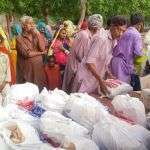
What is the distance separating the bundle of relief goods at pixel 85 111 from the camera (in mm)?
4777

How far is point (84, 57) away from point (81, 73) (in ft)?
0.62

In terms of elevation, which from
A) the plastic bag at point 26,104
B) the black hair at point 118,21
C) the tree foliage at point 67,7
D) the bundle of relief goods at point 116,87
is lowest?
the tree foliage at point 67,7

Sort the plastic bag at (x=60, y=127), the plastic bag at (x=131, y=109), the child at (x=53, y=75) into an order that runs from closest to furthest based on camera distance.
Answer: the plastic bag at (x=60, y=127)
the plastic bag at (x=131, y=109)
the child at (x=53, y=75)

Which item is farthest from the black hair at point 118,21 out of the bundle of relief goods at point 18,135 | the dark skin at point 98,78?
the bundle of relief goods at point 18,135

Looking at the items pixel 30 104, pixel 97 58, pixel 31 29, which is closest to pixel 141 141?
pixel 30 104

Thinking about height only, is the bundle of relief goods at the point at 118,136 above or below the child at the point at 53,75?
above

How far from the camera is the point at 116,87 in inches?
248

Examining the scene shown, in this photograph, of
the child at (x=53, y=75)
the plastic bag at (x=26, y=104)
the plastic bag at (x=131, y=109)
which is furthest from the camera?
the child at (x=53, y=75)

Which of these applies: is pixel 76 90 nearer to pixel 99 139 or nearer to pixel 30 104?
pixel 30 104

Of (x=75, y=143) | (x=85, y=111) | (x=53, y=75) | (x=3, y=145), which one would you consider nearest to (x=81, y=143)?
(x=75, y=143)

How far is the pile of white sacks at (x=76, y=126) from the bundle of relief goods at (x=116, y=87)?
110cm

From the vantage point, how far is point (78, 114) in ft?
15.9

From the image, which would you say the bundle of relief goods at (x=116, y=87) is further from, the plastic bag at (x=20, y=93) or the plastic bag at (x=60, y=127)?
the plastic bag at (x=60, y=127)

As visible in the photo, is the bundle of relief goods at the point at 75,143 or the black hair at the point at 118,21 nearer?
the bundle of relief goods at the point at 75,143
